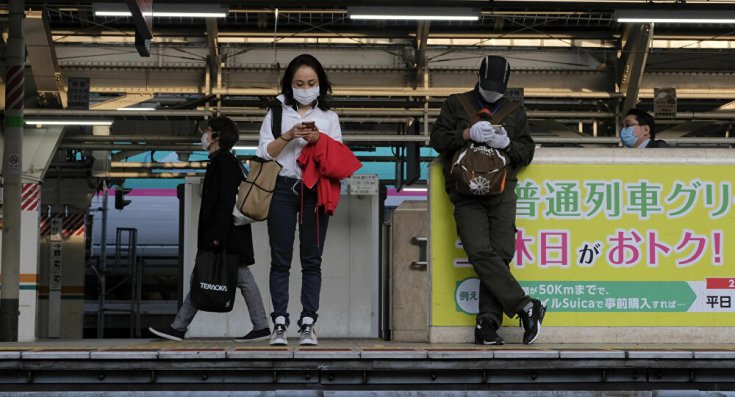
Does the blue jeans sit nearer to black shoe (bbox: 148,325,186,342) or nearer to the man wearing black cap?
black shoe (bbox: 148,325,186,342)

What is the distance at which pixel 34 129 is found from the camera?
16203mm

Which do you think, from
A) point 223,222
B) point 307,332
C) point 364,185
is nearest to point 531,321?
point 307,332

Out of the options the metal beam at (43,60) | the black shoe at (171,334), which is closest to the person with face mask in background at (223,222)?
the black shoe at (171,334)

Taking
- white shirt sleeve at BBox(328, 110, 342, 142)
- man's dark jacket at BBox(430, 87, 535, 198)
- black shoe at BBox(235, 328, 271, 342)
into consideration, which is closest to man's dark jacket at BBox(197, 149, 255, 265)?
black shoe at BBox(235, 328, 271, 342)

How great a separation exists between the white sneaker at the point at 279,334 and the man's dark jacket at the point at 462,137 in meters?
1.26

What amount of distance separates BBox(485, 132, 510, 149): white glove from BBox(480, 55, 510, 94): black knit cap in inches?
12.8

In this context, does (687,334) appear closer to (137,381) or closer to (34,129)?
(137,381)

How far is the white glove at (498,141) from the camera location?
21.4 feet

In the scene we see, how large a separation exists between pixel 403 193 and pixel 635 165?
16952mm

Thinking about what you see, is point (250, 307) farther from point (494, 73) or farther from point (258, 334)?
point (494, 73)

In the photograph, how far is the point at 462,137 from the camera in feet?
21.8

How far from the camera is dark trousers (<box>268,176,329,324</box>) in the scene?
6645 mm

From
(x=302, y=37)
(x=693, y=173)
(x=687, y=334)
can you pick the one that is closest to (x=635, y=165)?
(x=693, y=173)

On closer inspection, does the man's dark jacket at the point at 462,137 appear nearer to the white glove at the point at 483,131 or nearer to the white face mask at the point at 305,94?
the white glove at the point at 483,131
